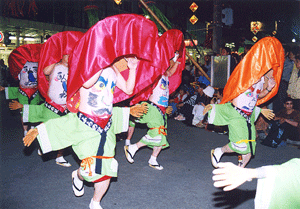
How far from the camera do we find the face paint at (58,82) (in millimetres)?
3750

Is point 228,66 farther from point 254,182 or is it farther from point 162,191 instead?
point 162,191

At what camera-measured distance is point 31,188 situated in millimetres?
3311

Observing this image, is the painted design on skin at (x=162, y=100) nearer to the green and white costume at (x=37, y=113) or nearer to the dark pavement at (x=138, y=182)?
the dark pavement at (x=138, y=182)

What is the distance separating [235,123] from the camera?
3801 mm

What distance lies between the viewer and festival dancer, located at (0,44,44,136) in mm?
5094

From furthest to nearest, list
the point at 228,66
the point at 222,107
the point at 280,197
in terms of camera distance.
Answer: the point at 228,66 < the point at 222,107 < the point at 280,197

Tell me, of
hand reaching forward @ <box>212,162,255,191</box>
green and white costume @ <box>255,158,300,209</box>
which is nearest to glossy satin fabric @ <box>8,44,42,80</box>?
hand reaching forward @ <box>212,162,255,191</box>

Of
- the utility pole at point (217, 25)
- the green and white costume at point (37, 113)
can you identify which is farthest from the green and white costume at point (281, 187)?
the utility pole at point (217, 25)

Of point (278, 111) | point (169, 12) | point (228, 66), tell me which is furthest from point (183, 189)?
point (169, 12)

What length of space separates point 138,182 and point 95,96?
1611 millimetres

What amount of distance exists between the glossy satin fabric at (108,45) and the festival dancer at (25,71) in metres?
3.01

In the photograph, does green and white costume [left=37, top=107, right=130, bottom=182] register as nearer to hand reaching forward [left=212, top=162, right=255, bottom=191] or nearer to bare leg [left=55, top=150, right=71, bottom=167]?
hand reaching forward [left=212, top=162, right=255, bottom=191]

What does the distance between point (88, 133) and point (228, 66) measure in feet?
13.9

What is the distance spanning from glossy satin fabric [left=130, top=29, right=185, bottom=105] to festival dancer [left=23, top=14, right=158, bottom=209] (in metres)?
0.44
